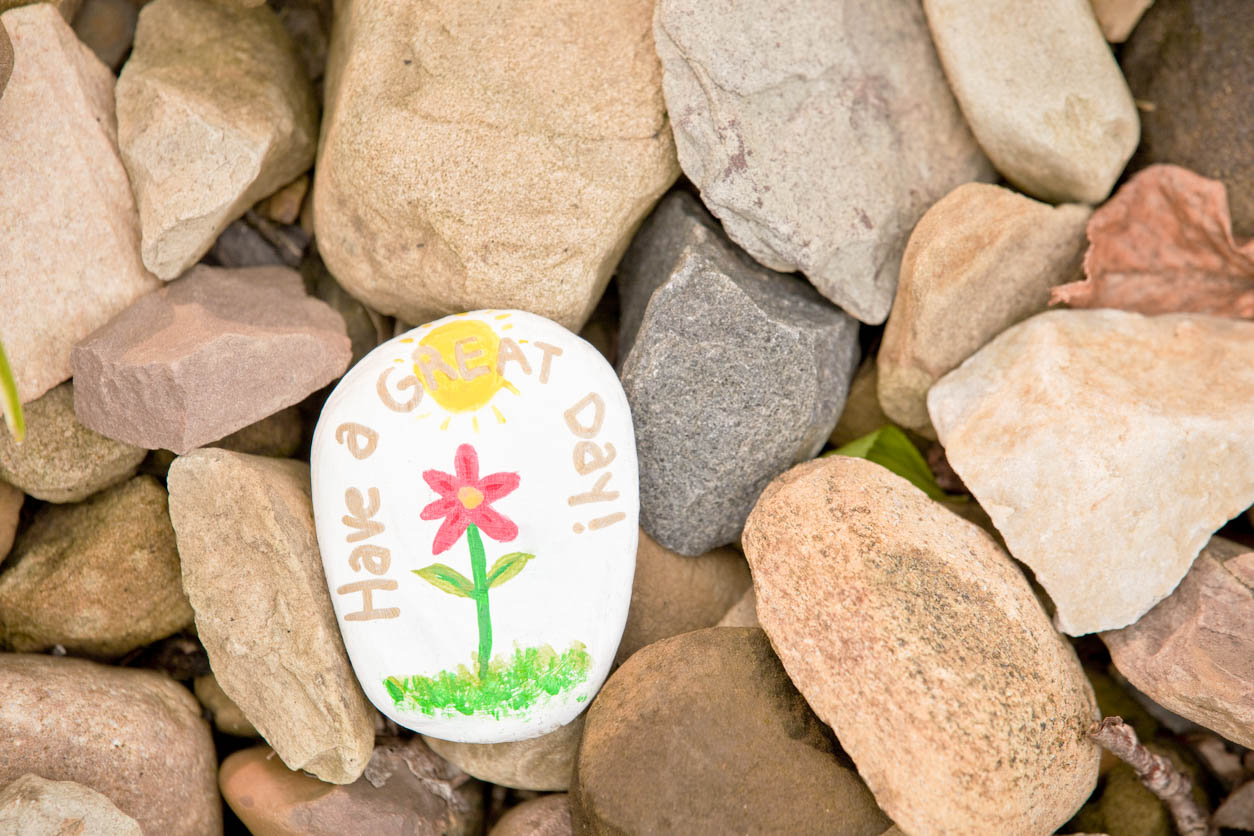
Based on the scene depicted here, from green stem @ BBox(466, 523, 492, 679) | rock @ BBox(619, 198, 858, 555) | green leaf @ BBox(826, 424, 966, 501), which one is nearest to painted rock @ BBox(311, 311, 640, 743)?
green stem @ BBox(466, 523, 492, 679)

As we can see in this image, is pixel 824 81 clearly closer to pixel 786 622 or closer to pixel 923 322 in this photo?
pixel 923 322

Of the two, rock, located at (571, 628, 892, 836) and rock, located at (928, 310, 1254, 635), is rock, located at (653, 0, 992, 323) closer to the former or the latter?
rock, located at (928, 310, 1254, 635)

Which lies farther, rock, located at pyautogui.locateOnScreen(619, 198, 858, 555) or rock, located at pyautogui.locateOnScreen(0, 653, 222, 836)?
rock, located at pyautogui.locateOnScreen(619, 198, 858, 555)

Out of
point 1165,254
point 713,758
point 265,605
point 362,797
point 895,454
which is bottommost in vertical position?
point 362,797

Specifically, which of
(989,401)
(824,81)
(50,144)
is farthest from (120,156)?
(989,401)

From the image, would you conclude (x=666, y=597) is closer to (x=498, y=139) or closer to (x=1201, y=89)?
(x=498, y=139)

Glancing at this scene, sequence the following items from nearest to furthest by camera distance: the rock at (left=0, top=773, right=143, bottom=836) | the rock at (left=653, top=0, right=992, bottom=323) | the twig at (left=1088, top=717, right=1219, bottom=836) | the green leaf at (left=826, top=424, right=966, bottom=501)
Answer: the rock at (left=0, top=773, right=143, bottom=836) → the twig at (left=1088, top=717, right=1219, bottom=836) → the rock at (left=653, top=0, right=992, bottom=323) → the green leaf at (left=826, top=424, right=966, bottom=501)

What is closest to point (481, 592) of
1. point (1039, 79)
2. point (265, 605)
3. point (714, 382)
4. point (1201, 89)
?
point (265, 605)
